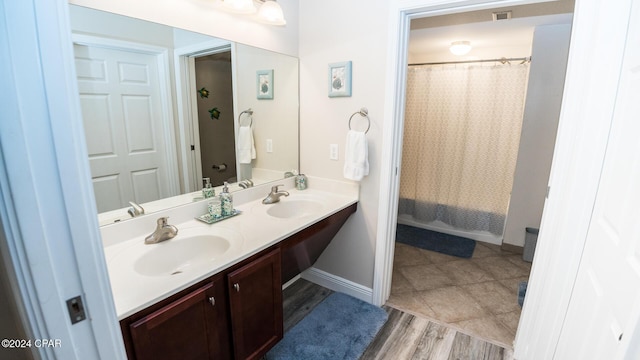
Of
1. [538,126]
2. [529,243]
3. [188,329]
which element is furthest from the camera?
[529,243]

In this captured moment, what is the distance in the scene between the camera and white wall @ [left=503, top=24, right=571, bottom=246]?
8.11 ft

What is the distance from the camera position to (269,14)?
177 cm

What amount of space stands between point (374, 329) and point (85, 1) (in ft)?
7.35

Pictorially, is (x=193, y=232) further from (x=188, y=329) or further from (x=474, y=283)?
(x=474, y=283)

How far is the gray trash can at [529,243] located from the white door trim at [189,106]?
2.90 metres

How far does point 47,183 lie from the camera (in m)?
0.52

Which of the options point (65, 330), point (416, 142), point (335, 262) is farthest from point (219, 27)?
point (416, 142)

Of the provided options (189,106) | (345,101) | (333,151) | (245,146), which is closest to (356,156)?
(333,151)

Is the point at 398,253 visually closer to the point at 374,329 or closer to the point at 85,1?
the point at 374,329

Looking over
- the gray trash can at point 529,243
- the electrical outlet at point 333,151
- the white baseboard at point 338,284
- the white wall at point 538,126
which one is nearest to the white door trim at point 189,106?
the electrical outlet at point 333,151

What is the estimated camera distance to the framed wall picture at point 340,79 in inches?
76.7

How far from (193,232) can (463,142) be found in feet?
9.14

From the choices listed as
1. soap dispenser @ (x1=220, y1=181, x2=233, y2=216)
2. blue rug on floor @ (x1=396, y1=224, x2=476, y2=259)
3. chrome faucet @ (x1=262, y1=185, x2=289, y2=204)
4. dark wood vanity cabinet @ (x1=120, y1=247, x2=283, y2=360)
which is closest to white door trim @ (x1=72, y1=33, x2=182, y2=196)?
soap dispenser @ (x1=220, y1=181, x2=233, y2=216)

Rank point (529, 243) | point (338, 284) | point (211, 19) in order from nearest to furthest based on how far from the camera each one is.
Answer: point (211, 19), point (338, 284), point (529, 243)
